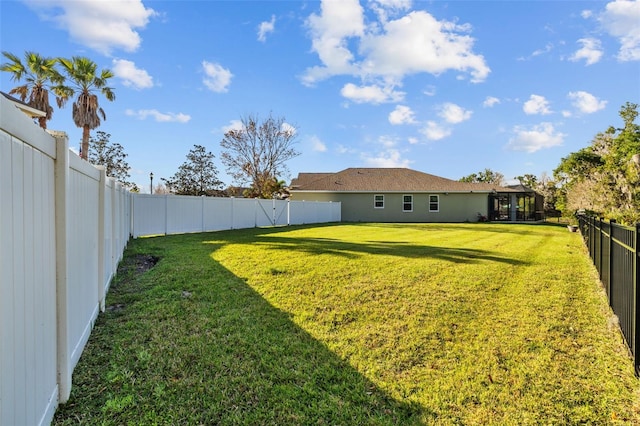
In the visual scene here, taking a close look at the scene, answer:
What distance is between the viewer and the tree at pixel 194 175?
3284 centimetres

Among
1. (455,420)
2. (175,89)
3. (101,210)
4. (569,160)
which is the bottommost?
(455,420)

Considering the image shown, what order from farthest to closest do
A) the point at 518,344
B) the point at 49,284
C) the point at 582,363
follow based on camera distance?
the point at 518,344 → the point at 582,363 → the point at 49,284

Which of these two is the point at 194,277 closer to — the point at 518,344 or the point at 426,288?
the point at 426,288

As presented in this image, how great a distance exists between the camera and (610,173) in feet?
53.9

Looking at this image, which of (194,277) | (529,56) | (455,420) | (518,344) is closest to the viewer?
(455,420)

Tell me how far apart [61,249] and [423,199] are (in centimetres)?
2795

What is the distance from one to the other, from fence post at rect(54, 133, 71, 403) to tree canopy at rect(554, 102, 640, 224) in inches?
514

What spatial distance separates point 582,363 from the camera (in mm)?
3494

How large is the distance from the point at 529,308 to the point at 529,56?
46.0ft

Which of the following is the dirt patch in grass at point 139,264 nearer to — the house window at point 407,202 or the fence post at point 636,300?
the fence post at point 636,300

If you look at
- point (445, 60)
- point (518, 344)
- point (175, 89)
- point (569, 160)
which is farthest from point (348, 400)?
point (569, 160)

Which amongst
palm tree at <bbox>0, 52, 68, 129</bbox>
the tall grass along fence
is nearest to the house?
palm tree at <bbox>0, 52, 68, 129</bbox>

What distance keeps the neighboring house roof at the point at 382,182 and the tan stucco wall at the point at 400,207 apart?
467 millimetres

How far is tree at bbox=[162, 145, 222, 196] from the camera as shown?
32.8 m
